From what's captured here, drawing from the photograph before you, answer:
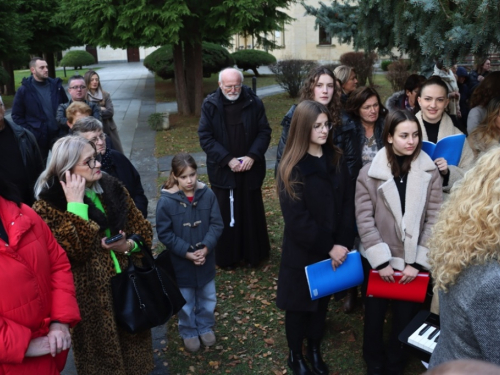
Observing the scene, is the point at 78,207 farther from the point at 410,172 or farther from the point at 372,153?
the point at 372,153

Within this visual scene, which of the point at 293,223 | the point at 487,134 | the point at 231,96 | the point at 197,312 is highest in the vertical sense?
the point at 231,96

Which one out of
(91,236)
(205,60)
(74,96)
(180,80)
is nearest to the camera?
(91,236)

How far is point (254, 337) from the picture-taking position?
4.59 meters

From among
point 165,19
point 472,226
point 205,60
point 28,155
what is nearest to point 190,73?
point 165,19

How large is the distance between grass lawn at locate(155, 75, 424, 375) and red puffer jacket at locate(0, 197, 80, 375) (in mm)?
1612

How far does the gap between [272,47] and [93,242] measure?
1420 cm

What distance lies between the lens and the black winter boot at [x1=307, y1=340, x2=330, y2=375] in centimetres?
397

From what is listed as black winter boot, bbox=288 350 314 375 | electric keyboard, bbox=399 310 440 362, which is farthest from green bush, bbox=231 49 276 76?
electric keyboard, bbox=399 310 440 362

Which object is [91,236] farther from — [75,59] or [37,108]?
[75,59]

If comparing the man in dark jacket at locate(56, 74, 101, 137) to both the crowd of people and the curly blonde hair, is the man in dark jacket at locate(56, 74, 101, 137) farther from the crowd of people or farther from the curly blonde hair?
the curly blonde hair

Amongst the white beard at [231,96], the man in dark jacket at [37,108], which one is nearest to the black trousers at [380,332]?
the white beard at [231,96]

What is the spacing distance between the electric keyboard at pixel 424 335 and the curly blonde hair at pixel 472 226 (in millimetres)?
795

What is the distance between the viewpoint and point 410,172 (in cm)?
371

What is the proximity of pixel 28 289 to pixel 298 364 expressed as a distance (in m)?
2.18
